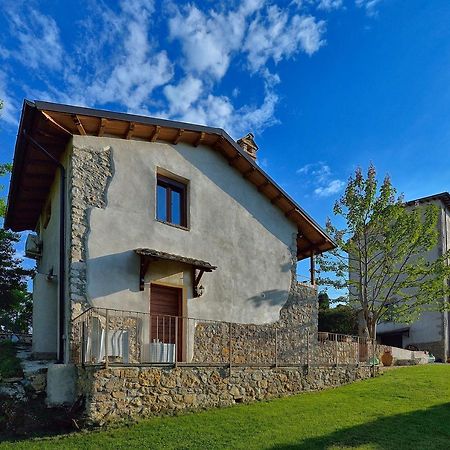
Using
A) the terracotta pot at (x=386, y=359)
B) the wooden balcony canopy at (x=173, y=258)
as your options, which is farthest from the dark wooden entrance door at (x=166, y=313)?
the terracotta pot at (x=386, y=359)

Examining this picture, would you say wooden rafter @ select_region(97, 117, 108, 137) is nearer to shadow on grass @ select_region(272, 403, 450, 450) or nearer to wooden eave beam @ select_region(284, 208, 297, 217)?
wooden eave beam @ select_region(284, 208, 297, 217)

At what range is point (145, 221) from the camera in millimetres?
12547

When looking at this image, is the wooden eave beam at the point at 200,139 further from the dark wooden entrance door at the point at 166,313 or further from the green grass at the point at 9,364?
the green grass at the point at 9,364

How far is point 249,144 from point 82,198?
7.97 m

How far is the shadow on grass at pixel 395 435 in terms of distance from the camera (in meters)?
9.05

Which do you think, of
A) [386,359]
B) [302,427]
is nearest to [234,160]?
[302,427]

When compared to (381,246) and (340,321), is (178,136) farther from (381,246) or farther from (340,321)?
(340,321)

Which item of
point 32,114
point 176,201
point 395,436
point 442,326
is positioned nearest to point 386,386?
point 395,436

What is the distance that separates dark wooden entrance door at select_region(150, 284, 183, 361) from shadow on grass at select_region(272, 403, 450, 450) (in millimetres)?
4464

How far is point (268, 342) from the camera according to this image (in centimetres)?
Answer: 1510

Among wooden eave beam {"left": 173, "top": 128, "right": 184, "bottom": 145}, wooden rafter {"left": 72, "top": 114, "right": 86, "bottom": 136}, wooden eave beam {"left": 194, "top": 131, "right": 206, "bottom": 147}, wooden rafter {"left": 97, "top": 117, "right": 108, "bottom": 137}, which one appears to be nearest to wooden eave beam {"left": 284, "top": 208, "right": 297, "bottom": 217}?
wooden eave beam {"left": 194, "top": 131, "right": 206, "bottom": 147}

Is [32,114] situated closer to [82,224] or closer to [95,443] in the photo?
[82,224]

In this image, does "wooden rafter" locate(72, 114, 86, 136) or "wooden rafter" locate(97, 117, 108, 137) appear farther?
"wooden rafter" locate(97, 117, 108, 137)

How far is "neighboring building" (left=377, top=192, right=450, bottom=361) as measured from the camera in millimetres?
31422
